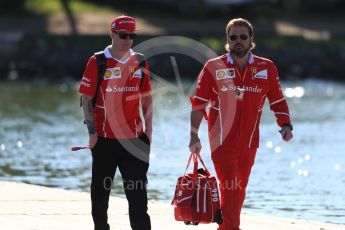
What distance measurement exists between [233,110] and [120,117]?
93 centimetres

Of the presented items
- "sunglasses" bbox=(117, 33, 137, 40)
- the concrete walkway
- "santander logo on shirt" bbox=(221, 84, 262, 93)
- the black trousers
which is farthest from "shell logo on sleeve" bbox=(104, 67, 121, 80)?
the concrete walkway

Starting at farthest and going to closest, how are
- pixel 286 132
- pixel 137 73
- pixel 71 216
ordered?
pixel 71 216 < pixel 286 132 < pixel 137 73

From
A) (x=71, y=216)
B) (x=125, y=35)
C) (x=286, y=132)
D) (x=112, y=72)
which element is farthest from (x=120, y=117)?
(x=71, y=216)

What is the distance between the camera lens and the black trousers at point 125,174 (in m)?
9.53

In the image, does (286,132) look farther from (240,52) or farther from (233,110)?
(240,52)

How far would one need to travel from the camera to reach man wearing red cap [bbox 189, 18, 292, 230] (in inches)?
386

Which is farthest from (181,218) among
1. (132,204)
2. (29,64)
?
(29,64)

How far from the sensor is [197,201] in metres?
9.80

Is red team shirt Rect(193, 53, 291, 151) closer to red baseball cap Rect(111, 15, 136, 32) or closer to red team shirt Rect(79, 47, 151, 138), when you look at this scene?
red team shirt Rect(79, 47, 151, 138)

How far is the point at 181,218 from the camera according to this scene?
9.82 metres

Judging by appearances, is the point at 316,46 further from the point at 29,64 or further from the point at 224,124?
the point at 224,124

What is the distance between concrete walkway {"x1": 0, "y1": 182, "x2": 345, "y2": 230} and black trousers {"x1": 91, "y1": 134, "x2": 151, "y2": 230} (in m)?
0.89

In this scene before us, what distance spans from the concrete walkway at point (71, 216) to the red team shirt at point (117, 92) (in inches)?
51.9

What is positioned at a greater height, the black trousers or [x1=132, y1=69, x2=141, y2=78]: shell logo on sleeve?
[x1=132, y1=69, x2=141, y2=78]: shell logo on sleeve
